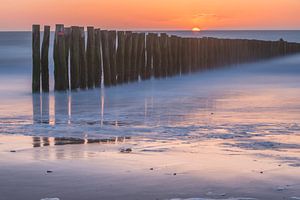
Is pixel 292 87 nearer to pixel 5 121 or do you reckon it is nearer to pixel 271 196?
pixel 5 121

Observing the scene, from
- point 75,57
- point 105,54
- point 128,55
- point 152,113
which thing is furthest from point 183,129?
point 128,55

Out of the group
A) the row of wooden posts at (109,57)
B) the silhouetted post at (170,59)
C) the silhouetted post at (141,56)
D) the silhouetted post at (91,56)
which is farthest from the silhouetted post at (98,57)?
the silhouetted post at (170,59)

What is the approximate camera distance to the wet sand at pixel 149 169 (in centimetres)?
412

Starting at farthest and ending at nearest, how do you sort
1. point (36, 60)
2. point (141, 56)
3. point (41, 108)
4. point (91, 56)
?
point (141, 56)
point (91, 56)
point (36, 60)
point (41, 108)

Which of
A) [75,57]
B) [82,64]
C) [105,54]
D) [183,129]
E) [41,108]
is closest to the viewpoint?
[183,129]

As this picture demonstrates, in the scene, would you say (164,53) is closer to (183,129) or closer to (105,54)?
(105,54)

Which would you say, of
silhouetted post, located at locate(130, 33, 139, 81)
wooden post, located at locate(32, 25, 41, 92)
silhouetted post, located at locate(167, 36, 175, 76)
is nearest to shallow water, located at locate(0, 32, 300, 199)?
wooden post, located at locate(32, 25, 41, 92)

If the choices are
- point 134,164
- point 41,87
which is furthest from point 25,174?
point 41,87

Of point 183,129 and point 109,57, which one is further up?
point 109,57

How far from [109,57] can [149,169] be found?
1027 centimetres

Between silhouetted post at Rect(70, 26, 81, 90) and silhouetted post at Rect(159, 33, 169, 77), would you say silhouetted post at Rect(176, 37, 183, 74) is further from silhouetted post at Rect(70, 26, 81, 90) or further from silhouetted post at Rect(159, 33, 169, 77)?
silhouetted post at Rect(70, 26, 81, 90)

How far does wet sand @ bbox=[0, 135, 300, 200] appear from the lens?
412 cm

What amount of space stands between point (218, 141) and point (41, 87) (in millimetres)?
7198

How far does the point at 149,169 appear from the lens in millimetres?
4797
